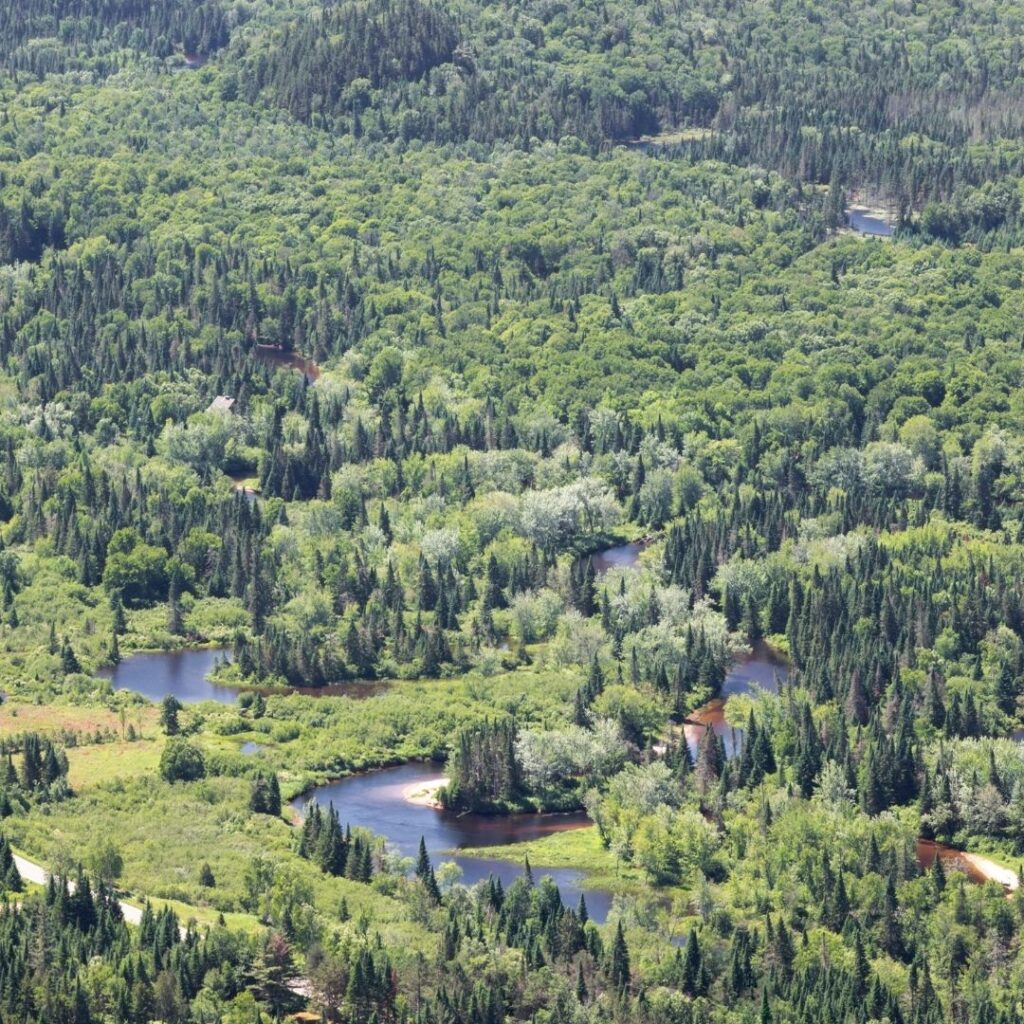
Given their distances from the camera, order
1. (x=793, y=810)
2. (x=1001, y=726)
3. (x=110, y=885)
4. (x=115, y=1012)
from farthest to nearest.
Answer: (x=1001, y=726)
(x=793, y=810)
(x=110, y=885)
(x=115, y=1012)

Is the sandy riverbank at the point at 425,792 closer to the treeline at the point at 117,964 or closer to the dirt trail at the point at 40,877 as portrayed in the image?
the dirt trail at the point at 40,877

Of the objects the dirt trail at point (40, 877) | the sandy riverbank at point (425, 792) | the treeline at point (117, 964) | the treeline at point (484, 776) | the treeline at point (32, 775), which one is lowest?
the sandy riverbank at point (425, 792)

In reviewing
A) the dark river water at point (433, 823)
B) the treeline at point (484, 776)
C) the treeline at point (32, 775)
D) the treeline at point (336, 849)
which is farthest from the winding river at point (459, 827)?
the treeline at point (32, 775)

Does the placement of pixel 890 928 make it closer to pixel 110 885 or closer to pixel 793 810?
pixel 793 810

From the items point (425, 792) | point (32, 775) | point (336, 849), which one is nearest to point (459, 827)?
point (425, 792)

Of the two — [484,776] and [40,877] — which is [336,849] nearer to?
[40,877]

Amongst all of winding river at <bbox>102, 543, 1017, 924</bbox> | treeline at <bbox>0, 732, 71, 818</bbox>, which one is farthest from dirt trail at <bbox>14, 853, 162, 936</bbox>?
winding river at <bbox>102, 543, 1017, 924</bbox>

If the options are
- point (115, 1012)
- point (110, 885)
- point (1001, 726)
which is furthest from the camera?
point (1001, 726)

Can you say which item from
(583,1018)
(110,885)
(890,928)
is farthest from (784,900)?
(110,885)
